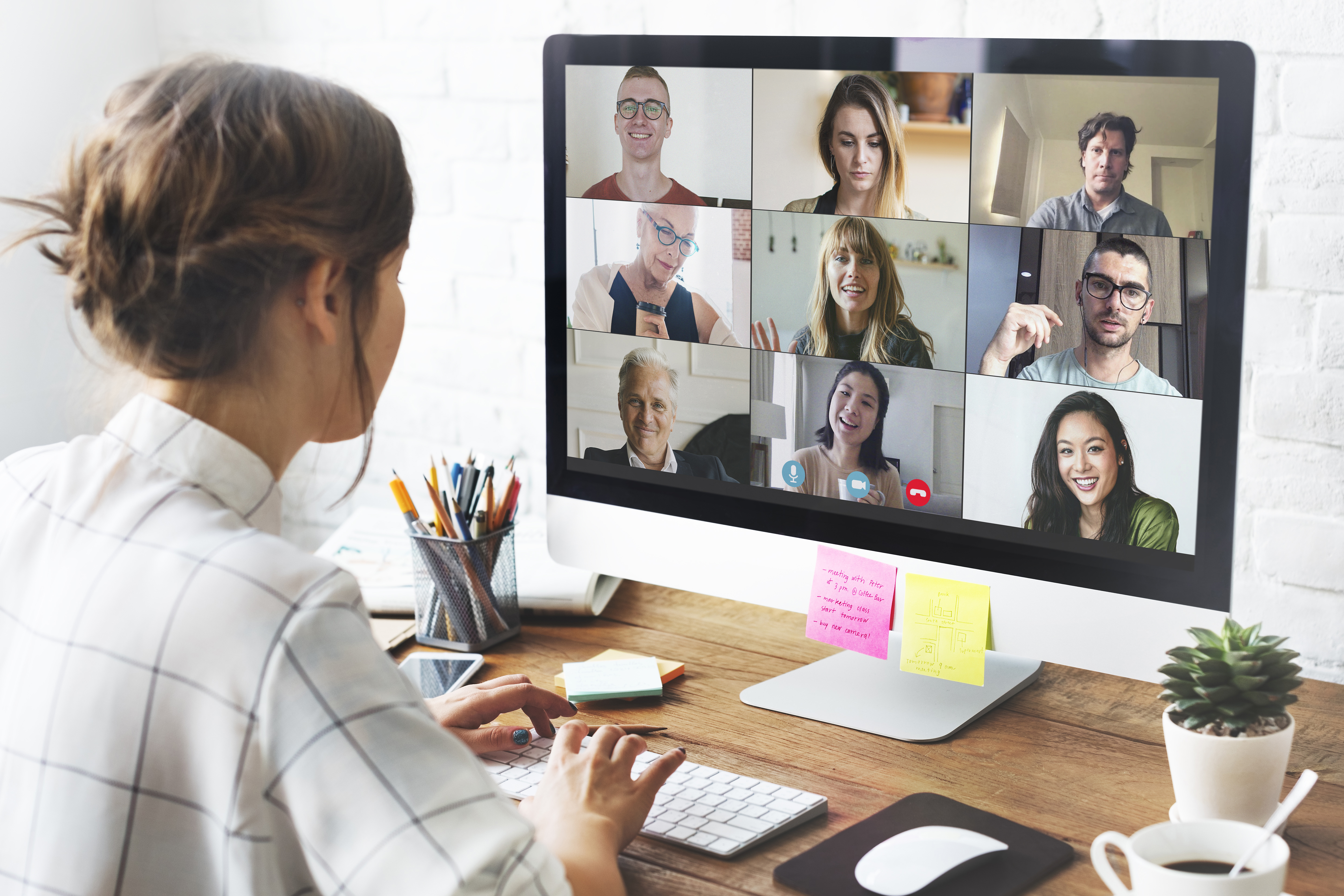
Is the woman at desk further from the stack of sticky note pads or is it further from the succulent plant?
the succulent plant

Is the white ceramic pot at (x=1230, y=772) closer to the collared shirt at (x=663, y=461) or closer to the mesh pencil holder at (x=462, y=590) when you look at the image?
the collared shirt at (x=663, y=461)

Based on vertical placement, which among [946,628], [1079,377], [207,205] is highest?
[207,205]

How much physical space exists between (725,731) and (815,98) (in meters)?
0.52

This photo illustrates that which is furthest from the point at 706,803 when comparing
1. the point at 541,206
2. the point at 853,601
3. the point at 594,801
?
the point at 541,206

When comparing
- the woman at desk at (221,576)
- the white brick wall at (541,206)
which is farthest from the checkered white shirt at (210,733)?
the white brick wall at (541,206)

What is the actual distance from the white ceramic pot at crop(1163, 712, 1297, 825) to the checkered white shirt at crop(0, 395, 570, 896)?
17.2 inches

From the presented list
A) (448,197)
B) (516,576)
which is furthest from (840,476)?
(448,197)

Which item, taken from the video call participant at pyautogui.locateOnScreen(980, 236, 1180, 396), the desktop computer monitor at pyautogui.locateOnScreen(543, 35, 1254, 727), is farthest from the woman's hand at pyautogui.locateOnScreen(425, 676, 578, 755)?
the video call participant at pyautogui.locateOnScreen(980, 236, 1180, 396)

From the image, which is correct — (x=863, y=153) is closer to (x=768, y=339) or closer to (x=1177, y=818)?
(x=768, y=339)

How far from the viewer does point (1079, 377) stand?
869mm

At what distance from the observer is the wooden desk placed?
811 millimetres

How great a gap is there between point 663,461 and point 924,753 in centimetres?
34

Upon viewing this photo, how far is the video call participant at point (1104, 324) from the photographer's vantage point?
2.75ft

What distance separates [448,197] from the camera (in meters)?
1.65
